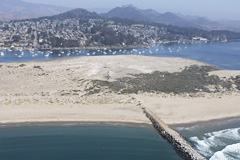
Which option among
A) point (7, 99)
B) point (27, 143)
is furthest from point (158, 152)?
Answer: point (7, 99)

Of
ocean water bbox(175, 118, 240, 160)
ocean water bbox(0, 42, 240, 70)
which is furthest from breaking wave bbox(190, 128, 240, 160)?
ocean water bbox(0, 42, 240, 70)

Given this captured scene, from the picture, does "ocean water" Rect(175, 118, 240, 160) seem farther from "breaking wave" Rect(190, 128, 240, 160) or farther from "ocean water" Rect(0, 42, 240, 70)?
"ocean water" Rect(0, 42, 240, 70)

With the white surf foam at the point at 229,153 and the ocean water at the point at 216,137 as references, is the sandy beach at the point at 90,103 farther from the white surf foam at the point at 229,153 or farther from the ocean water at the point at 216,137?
the white surf foam at the point at 229,153

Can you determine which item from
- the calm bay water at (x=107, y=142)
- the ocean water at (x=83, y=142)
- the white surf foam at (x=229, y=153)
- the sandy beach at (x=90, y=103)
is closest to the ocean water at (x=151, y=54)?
the sandy beach at (x=90, y=103)

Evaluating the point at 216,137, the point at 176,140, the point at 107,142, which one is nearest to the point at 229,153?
the point at 216,137

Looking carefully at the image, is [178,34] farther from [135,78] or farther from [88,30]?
[135,78]

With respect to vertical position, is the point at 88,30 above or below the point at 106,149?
above
